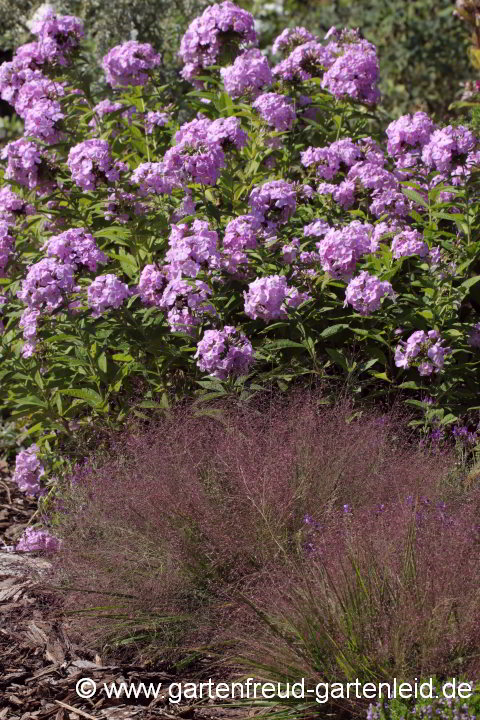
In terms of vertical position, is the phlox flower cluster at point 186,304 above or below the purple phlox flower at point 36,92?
below

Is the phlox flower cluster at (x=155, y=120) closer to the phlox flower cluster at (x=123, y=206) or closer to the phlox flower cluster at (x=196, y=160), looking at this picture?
the phlox flower cluster at (x=123, y=206)

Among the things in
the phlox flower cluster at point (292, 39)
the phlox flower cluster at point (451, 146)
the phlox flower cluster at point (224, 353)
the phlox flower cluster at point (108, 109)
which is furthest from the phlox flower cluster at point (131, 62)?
the phlox flower cluster at point (224, 353)

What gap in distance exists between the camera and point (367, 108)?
5.90m

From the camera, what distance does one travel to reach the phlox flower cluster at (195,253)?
448 cm

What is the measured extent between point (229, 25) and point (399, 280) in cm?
182

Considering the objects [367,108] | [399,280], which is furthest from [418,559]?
[367,108]

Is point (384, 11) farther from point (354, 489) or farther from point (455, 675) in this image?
point (455, 675)

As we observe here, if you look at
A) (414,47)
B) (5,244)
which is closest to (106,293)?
(5,244)

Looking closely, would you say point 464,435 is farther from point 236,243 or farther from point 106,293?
point 106,293

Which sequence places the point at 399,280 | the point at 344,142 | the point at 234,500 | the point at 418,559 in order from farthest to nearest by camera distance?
1. the point at 344,142
2. the point at 399,280
3. the point at 234,500
4. the point at 418,559

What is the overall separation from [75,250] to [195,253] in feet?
1.86

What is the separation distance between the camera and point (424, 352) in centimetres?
458

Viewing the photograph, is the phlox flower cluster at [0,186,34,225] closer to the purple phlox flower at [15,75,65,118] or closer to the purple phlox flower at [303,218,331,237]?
the purple phlox flower at [15,75,65,118]

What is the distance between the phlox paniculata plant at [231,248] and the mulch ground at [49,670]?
1.04m
